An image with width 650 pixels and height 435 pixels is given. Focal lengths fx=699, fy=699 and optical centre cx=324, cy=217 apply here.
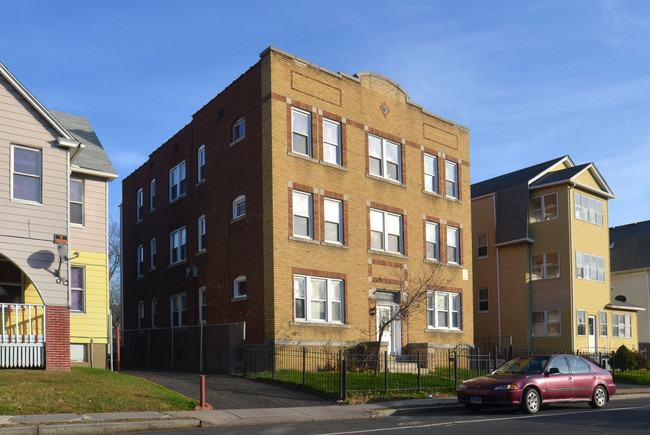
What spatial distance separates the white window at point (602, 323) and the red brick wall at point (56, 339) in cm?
2838

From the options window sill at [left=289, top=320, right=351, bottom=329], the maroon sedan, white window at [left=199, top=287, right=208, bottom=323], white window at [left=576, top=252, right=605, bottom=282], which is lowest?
the maroon sedan

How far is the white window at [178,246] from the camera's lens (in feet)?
102

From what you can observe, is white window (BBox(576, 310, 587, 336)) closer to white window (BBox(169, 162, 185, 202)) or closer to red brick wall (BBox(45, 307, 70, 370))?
white window (BBox(169, 162, 185, 202))

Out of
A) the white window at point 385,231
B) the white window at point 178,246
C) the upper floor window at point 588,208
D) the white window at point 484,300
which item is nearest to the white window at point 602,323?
the upper floor window at point 588,208

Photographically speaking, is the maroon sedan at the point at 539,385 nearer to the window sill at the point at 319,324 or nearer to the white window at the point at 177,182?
the window sill at the point at 319,324

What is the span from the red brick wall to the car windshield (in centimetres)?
1193

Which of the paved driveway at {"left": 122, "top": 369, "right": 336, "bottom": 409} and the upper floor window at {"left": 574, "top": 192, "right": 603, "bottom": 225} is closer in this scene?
the paved driveway at {"left": 122, "top": 369, "right": 336, "bottom": 409}

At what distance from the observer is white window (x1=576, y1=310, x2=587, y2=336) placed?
36.1 meters

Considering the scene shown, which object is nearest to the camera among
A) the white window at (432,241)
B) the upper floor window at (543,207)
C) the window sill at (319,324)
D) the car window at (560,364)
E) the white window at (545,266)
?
the car window at (560,364)

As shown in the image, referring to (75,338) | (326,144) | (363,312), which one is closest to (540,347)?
(363,312)

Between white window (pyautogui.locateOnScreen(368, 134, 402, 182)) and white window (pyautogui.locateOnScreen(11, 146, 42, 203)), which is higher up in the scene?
white window (pyautogui.locateOnScreen(368, 134, 402, 182))

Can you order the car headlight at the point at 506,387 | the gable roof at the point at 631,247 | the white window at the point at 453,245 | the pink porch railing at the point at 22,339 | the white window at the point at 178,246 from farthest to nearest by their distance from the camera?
the gable roof at the point at 631,247
the white window at the point at 453,245
the white window at the point at 178,246
the pink porch railing at the point at 22,339
the car headlight at the point at 506,387

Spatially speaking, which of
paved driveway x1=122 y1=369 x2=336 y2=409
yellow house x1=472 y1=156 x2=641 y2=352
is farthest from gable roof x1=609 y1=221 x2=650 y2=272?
paved driveway x1=122 y1=369 x2=336 y2=409

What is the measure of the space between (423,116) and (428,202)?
3845 millimetres
